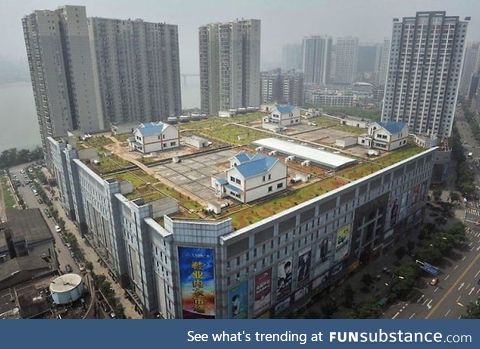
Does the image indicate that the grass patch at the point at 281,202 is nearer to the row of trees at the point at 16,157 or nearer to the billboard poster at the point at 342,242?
the billboard poster at the point at 342,242

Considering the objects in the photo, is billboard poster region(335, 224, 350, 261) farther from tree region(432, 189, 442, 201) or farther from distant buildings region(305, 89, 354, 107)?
distant buildings region(305, 89, 354, 107)

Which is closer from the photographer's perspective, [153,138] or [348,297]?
[348,297]

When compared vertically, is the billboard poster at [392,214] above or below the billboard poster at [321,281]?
above

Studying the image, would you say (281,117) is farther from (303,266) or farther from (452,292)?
(452,292)

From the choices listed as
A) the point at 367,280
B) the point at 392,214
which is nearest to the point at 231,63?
the point at 392,214

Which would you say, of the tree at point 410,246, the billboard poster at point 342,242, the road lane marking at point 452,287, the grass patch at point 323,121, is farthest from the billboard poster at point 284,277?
the grass patch at point 323,121

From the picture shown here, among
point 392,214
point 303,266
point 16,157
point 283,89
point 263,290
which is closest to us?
point 263,290

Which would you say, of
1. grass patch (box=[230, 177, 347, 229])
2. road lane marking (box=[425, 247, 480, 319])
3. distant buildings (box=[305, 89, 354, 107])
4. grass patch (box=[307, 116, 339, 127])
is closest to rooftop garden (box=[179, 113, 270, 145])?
grass patch (box=[307, 116, 339, 127])
